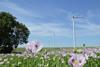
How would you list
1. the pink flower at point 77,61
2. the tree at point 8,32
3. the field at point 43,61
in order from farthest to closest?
1. the tree at point 8,32
2. the field at point 43,61
3. the pink flower at point 77,61

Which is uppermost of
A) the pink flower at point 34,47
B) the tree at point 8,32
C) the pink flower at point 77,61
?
the tree at point 8,32

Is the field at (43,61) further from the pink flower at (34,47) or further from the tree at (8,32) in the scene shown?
the tree at (8,32)

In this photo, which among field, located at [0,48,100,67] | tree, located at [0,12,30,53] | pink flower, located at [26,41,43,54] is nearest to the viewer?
pink flower, located at [26,41,43,54]

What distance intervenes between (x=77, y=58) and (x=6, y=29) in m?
61.1

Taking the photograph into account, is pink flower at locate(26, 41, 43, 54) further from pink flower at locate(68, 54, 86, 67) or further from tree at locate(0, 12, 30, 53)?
tree at locate(0, 12, 30, 53)

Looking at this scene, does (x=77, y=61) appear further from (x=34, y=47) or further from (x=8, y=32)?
(x=8, y=32)

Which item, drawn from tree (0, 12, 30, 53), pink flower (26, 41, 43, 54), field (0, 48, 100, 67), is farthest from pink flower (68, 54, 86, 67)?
tree (0, 12, 30, 53)

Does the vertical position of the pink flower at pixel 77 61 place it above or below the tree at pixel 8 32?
below

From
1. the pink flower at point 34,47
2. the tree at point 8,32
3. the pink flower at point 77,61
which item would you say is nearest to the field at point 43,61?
the pink flower at point 34,47

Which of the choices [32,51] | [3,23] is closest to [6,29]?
[3,23]

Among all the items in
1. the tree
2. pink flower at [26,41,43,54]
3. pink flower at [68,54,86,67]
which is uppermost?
the tree

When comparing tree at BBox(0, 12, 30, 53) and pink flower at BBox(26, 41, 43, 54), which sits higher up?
tree at BBox(0, 12, 30, 53)

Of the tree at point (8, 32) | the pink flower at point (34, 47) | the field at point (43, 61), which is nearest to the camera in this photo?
the pink flower at point (34, 47)

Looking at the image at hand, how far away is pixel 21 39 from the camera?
225ft
